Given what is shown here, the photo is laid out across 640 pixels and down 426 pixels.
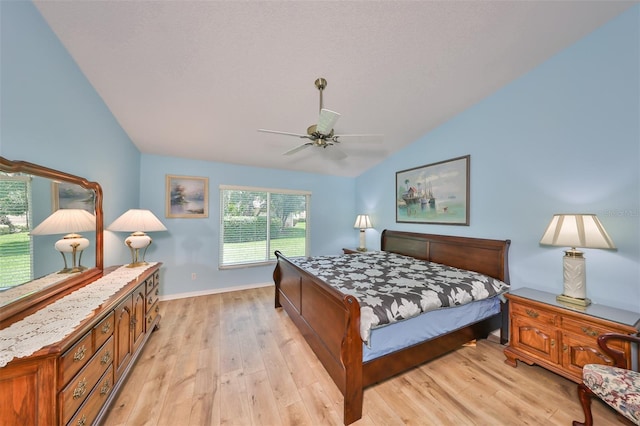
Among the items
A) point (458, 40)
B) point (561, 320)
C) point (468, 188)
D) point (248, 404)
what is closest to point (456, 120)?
point (468, 188)

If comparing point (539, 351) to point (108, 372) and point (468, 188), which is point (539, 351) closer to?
point (468, 188)

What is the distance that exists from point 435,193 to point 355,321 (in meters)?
2.63

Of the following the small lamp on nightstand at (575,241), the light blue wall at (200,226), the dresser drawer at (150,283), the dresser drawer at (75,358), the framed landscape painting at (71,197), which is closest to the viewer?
the dresser drawer at (75,358)

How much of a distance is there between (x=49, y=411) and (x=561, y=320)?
3388mm

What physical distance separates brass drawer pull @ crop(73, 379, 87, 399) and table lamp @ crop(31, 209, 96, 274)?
0.89m

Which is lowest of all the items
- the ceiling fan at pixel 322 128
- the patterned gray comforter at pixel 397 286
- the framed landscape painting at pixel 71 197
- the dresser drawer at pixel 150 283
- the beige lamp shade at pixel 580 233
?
the dresser drawer at pixel 150 283

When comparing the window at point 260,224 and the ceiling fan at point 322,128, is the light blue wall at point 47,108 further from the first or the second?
the window at point 260,224

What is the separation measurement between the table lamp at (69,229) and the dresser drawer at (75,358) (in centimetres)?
77

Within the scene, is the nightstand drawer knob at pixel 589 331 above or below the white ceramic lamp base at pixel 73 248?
below

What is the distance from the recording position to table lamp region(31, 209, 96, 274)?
1568mm

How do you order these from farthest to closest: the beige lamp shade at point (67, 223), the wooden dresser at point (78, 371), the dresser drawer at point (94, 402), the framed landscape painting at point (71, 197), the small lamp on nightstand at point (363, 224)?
the small lamp on nightstand at point (363, 224) < the framed landscape painting at point (71, 197) < the beige lamp shade at point (67, 223) < the dresser drawer at point (94, 402) < the wooden dresser at point (78, 371)

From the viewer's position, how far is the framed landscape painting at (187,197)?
12.2 ft

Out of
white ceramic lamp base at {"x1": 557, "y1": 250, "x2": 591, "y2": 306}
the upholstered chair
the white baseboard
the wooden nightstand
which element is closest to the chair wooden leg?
the upholstered chair

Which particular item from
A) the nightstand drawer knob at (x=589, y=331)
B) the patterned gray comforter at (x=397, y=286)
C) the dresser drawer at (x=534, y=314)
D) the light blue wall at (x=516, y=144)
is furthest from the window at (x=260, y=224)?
the nightstand drawer knob at (x=589, y=331)
